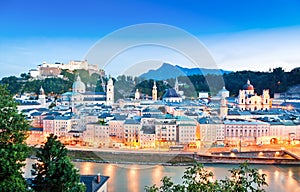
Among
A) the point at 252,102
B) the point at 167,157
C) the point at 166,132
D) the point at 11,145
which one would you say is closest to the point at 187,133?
the point at 166,132

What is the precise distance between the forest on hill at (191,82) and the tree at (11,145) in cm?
804

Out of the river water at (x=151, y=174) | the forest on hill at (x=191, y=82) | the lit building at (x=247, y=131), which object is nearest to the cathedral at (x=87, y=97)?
the forest on hill at (x=191, y=82)

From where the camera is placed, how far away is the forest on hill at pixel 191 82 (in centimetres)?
1048

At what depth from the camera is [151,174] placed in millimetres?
4117

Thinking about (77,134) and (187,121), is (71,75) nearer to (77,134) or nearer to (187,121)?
(77,134)

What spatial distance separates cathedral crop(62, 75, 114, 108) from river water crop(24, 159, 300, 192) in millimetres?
5042

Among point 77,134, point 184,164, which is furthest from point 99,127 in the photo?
point 184,164

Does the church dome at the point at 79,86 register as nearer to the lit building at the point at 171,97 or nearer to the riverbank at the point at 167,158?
the lit building at the point at 171,97

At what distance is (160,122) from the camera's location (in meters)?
6.04

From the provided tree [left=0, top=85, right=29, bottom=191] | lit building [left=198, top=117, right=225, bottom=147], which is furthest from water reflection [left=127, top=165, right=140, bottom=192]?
tree [left=0, top=85, right=29, bottom=191]

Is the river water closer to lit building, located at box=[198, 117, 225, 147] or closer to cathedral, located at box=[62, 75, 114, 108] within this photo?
lit building, located at box=[198, 117, 225, 147]

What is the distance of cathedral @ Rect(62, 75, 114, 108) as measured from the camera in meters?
9.89

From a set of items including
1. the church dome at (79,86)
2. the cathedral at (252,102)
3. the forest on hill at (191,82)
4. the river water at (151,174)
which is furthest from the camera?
the church dome at (79,86)

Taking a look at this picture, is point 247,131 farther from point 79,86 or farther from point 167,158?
point 79,86
